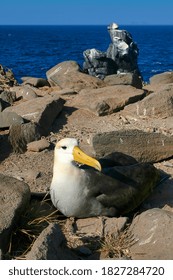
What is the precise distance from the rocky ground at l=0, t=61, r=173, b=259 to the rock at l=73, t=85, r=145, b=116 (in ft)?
0.06

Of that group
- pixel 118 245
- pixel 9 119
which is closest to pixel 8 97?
pixel 9 119

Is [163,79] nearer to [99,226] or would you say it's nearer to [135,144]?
[135,144]

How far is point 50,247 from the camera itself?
4387mm

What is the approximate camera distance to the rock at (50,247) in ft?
13.8

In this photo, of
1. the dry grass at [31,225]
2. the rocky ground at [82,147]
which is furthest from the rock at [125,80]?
the dry grass at [31,225]

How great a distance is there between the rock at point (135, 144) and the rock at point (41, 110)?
4.39ft

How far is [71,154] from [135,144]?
197 centimetres

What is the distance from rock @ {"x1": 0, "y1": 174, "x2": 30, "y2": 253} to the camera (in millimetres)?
4805

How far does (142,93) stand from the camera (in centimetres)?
943

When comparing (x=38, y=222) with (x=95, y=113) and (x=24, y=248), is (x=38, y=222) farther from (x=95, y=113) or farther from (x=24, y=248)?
(x=95, y=113)

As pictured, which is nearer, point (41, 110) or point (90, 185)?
point (90, 185)

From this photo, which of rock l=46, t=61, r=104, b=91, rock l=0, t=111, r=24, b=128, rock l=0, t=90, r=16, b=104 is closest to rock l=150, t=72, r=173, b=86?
rock l=46, t=61, r=104, b=91

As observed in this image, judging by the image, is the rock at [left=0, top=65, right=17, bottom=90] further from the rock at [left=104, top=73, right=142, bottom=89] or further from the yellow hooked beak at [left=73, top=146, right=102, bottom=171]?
the yellow hooked beak at [left=73, top=146, right=102, bottom=171]
